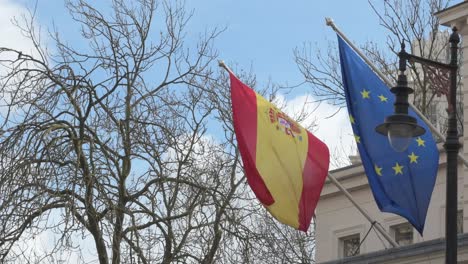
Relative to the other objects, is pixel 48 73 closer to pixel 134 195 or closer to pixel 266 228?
pixel 134 195

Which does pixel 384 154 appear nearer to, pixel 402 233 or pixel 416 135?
pixel 416 135

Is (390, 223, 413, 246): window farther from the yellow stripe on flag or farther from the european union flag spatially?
the yellow stripe on flag

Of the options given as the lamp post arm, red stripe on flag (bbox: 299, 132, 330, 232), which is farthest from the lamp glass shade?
red stripe on flag (bbox: 299, 132, 330, 232)

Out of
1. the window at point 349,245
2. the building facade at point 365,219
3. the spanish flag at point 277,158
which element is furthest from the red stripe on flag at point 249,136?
the window at point 349,245

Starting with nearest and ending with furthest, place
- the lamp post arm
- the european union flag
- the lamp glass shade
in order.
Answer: the lamp glass shade, the lamp post arm, the european union flag

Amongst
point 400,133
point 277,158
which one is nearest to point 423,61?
point 400,133

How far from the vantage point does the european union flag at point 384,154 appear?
2317cm

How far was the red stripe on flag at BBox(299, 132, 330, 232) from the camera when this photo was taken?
2383cm

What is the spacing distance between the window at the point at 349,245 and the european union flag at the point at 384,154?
9.73m

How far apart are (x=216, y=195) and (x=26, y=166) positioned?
472 centimetres

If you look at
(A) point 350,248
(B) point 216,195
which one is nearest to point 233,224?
(B) point 216,195

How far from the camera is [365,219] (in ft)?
108

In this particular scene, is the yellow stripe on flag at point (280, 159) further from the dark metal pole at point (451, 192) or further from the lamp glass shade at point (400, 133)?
the lamp glass shade at point (400, 133)

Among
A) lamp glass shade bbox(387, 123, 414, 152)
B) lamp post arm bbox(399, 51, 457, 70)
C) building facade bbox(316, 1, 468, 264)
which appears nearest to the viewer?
lamp glass shade bbox(387, 123, 414, 152)
